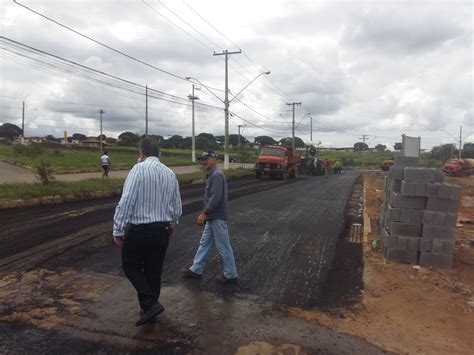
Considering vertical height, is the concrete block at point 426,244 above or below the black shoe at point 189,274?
above

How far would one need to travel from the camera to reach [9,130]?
342ft

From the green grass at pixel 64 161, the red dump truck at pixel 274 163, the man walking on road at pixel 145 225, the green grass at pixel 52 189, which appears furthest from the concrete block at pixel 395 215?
the red dump truck at pixel 274 163

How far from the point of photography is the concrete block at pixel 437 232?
685 centimetres

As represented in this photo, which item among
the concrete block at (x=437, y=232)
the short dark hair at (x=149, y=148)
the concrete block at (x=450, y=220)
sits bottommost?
the concrete block at (x=437, y=232)

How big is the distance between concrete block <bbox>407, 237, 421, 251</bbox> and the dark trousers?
443 cm

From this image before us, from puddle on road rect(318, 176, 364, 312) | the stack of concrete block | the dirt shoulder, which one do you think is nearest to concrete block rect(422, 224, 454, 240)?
the stack of concrete block

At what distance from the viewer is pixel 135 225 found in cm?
421

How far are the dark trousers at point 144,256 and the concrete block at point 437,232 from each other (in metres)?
4.54

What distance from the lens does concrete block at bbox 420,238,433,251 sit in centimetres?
695

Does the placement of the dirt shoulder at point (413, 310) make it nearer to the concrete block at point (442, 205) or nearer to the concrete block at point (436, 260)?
the concrete block at point (436, 260)

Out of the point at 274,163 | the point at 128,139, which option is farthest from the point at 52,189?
the point at 128,139

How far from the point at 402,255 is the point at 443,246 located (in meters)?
0.64

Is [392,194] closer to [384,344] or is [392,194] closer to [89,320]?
[384,344]

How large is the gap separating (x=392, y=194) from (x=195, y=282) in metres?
3.81
